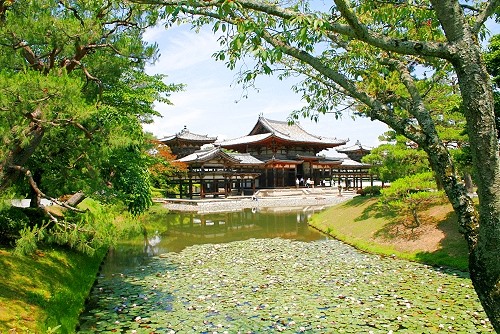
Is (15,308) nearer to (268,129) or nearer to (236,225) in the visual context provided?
(236,225)

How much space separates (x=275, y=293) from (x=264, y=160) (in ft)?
114

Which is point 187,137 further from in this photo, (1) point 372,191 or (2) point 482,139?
(2) point 482,139

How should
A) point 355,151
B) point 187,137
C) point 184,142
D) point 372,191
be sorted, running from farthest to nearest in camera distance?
1. point 355,151
2. point 187,137
3. point 184,142
4. point 372,191

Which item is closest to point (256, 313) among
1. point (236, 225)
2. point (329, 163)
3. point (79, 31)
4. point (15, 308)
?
point (15, 308)

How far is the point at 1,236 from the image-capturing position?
9070 millimetres

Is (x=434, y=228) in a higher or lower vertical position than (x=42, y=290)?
higher

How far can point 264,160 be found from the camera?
43.3 m

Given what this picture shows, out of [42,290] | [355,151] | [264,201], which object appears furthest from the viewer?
[355,151]

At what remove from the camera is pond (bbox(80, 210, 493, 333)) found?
684 cm

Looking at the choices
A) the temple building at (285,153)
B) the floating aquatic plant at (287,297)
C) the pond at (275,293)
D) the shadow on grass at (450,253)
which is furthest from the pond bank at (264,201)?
the shadow on grass at (450,253)

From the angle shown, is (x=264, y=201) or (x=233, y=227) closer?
(x=233, y=227)

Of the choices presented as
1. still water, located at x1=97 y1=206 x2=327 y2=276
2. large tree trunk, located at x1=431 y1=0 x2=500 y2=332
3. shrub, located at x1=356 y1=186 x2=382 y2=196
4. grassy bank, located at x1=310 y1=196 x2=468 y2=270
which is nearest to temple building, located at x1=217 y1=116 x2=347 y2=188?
still water, located at x1=97 y1=206 x2=327 y2=276

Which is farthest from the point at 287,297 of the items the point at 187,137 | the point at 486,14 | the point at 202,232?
the point at 187,137

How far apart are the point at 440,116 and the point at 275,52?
19.6 m
